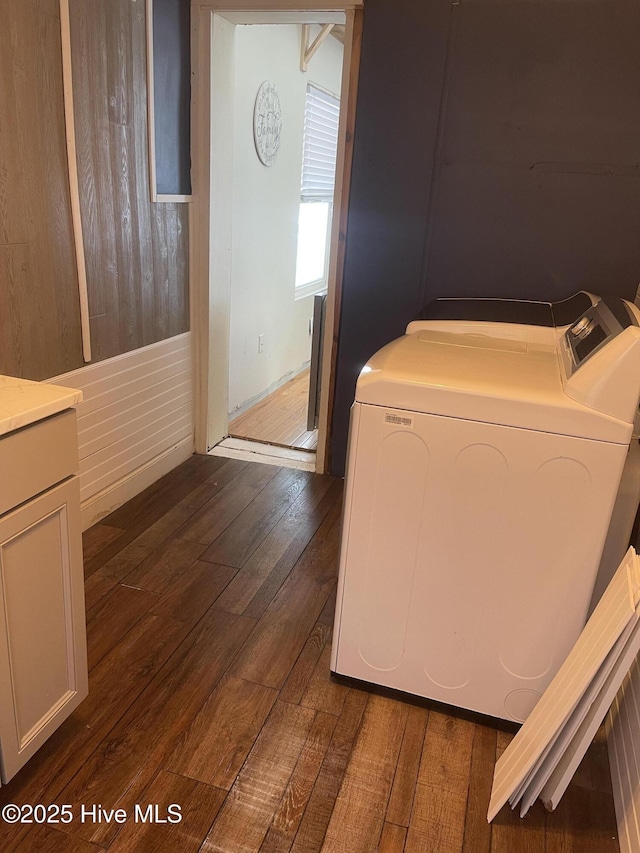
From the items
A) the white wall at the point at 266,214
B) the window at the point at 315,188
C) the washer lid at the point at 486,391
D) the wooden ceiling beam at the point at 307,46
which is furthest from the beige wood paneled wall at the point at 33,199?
the window at the point at 315,188

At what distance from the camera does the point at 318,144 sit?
480 centimetres

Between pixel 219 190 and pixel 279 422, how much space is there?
144 centimetres

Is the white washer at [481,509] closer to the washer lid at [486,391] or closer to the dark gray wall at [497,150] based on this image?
the washer lid at [486,391]

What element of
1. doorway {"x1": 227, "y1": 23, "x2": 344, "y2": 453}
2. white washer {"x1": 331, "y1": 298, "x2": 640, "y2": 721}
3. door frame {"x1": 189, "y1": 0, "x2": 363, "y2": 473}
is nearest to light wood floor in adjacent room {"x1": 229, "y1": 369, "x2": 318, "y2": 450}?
doorway {"x1": 227, "y1": 23, "x2": 344, "y2": 453}

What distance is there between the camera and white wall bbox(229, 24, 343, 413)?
347 cm

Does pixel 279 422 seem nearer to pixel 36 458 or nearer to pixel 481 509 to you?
pixel 481 509

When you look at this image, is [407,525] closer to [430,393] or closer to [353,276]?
[430,393]

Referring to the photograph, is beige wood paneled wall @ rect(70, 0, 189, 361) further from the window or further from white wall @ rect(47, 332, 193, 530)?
the window

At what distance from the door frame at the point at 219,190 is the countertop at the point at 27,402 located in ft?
5.74

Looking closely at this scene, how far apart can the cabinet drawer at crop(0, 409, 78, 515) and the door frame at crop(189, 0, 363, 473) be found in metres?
1.79

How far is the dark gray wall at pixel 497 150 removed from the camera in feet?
7.72

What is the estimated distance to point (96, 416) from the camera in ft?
7.94

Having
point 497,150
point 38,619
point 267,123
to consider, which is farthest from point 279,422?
point 38,619

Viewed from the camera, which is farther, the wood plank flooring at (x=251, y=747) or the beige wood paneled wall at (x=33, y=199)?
the beige wood paneled wall at (x=33, y=199)
